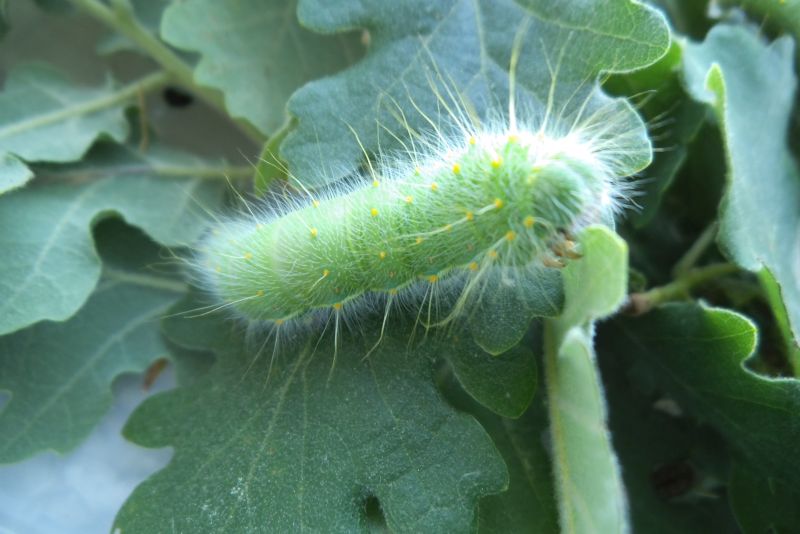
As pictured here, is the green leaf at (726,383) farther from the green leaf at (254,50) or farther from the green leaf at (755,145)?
the green leaf at (254,50)

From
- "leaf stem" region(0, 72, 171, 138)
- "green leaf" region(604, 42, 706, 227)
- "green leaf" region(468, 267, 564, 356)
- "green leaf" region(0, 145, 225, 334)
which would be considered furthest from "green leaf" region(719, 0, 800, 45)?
"leaf stem" region(0, 72, 171, 138)

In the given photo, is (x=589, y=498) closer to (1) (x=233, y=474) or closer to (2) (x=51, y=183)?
(1) (x=233, y=474)

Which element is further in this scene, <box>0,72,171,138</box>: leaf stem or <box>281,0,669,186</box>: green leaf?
<box>0,72,171,138</box>: leaf stem

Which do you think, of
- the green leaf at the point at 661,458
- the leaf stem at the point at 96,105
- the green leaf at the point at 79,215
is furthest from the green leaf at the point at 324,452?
the leaf stem at the point at 96,105

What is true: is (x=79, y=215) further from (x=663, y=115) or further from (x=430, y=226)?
(x=663, y=115)

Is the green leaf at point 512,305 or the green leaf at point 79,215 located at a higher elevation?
the green leaf at point 512,305

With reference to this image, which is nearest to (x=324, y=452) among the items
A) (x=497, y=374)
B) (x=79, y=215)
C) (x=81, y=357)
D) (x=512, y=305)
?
(x=497, y=374)

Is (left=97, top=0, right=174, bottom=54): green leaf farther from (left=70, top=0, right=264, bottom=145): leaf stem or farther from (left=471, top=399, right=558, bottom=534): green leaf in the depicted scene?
(left=471, top=399, right=558, bottom=534): green leaf
